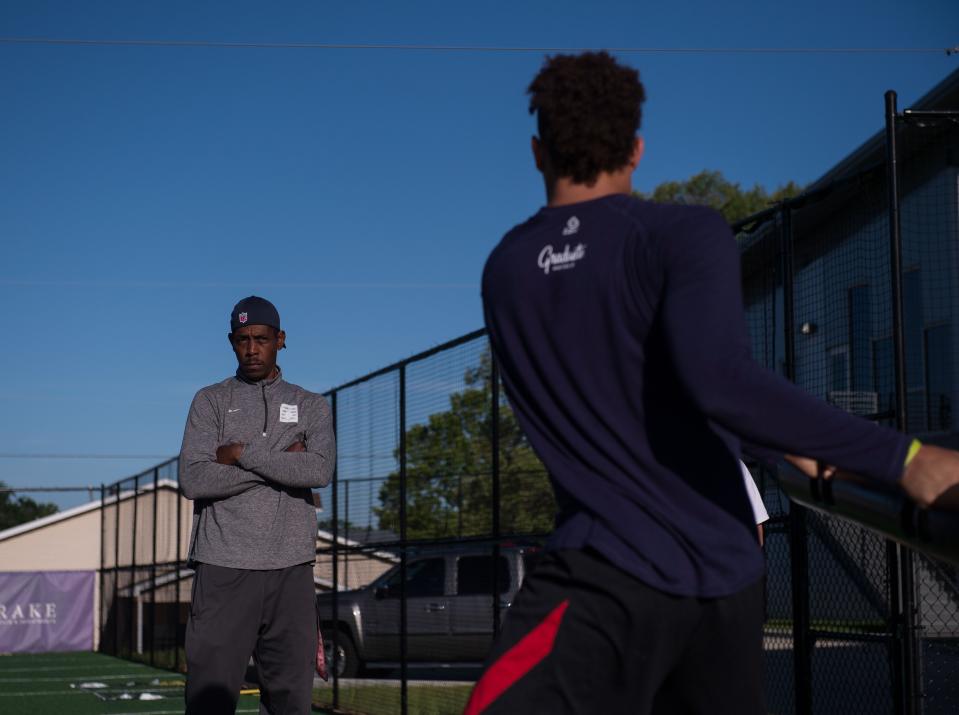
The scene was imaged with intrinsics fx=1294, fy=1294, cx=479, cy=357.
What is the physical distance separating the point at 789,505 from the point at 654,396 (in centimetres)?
361

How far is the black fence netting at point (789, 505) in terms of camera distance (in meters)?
5.60

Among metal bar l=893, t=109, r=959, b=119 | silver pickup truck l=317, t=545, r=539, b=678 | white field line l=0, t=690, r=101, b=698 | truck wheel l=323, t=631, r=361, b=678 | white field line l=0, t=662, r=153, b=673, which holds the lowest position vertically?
white field line l=0, t=662, r=153, b=673

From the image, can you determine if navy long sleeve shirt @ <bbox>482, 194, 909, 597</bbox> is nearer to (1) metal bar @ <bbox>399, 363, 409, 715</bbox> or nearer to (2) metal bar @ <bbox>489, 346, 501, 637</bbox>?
(2) metal bar @ <bbox>489, 346, 501, 637</bbox>

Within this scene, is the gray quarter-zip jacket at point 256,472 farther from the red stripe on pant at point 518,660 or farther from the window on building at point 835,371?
the red stripe on pant at point 518,660

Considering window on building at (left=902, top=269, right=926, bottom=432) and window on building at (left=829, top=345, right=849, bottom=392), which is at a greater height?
window on building at (left=902, top=269, right=926, bottom=432)

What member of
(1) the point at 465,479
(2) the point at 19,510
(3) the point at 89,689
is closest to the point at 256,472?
(1) the point at 465,479

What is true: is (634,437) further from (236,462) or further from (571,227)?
(236,462)

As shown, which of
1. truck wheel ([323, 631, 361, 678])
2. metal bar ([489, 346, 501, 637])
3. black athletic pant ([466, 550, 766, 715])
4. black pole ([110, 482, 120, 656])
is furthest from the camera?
black pole ([110, 482, 120, 656])

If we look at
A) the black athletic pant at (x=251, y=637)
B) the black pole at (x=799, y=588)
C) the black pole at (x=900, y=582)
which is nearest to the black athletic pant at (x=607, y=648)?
the black pole at (x=900, y=582)

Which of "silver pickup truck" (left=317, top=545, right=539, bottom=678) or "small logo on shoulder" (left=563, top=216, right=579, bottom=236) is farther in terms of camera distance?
"silver pickup truck" (left=317, top=545, right=539, bottom=678)

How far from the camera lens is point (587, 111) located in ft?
7.39

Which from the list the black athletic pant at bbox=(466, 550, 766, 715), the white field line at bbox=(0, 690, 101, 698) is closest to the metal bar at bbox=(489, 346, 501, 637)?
the black athletic pant at bbox=(466, 550, 766, 715)

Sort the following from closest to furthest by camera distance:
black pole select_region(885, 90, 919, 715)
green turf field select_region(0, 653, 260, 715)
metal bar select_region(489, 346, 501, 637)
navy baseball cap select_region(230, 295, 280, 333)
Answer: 1. black pole select_region(885, 90, 919, 715)
2. navy baseball cap select_region(230, 295, 280, 333)
3. metal bar select_region(489, 346, 501, 637)
4. green turf field select_region(0, 653, 260, 715)

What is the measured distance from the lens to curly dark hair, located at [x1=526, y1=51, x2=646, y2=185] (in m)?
2.25
